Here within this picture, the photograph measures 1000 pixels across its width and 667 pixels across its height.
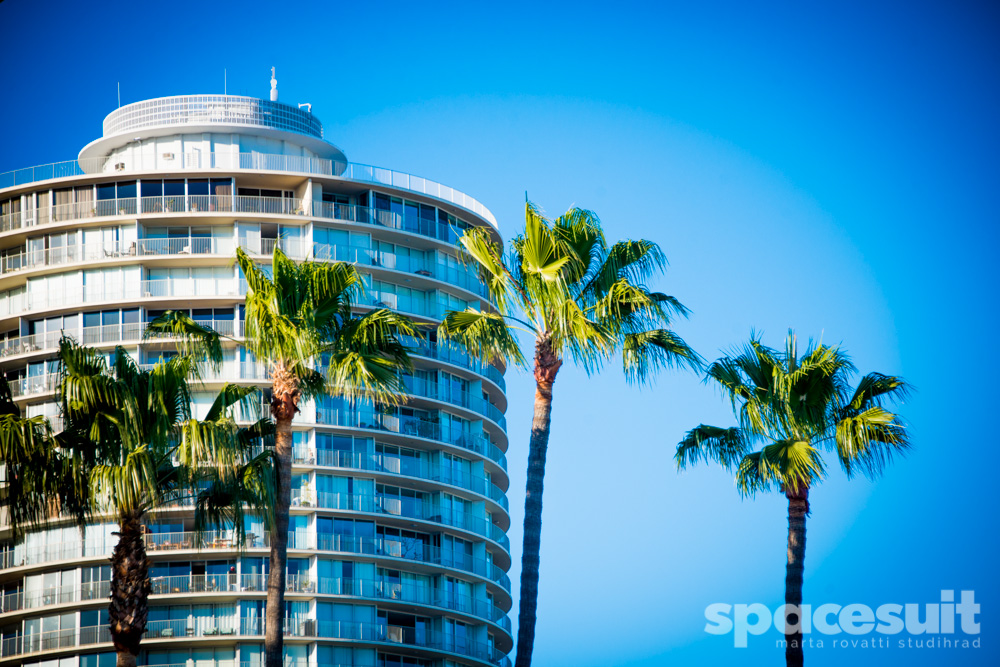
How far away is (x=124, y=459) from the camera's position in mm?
39188

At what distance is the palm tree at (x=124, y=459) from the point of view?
38.3 metres

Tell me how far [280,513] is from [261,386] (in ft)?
128

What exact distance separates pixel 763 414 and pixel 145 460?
1749cm

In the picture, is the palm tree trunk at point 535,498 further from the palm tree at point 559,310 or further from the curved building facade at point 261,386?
the curved building facade at point 261,386

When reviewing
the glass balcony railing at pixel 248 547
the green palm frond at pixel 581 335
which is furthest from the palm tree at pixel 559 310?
the glass balcony railing at pixel 248 547

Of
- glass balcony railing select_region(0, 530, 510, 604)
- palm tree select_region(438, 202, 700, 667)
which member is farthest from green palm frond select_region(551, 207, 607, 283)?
glass balcony railing select_region(0, 530, 510, 604)

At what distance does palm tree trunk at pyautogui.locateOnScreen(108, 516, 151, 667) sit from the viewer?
3891cm

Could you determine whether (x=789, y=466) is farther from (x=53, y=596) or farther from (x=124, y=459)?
(x=53, y=596)

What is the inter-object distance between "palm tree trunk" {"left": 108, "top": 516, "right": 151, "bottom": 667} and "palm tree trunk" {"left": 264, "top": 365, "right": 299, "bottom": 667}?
11.3ft

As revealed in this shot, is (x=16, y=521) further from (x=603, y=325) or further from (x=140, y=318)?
(x=140, y=318)

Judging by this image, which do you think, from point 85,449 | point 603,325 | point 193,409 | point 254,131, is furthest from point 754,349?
point 254,131

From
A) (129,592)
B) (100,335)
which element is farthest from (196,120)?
(129,592)

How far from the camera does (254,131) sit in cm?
8469

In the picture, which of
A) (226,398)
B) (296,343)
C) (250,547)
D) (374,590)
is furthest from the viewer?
(374,590)
